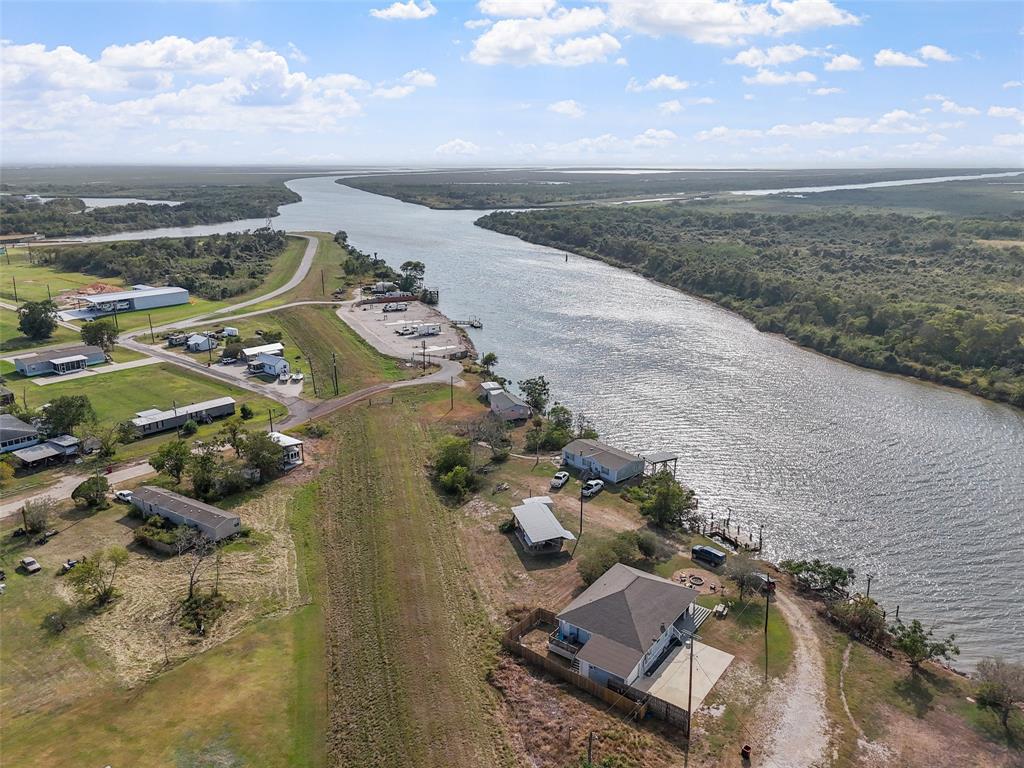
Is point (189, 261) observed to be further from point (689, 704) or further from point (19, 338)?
point (689, 704)

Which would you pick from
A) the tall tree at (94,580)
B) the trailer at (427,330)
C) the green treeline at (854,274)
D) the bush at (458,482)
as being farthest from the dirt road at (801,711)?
the trailer at (427,330)

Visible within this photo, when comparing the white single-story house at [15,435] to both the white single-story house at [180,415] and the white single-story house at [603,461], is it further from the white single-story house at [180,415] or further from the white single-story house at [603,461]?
the white single-story house at [603,461]

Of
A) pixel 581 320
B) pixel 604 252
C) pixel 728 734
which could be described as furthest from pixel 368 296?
pixel 728 734

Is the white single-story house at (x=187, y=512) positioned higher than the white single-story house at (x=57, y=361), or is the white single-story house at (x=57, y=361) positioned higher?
the white single-story house at (x=57, y=361)

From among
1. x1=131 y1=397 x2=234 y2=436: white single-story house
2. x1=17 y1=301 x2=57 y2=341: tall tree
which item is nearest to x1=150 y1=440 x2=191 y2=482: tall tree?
x1=131 y1=397 x2=234 y2=436: white single-story house

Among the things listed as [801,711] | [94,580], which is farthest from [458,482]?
[801,711]

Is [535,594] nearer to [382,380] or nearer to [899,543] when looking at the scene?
[899,543]
